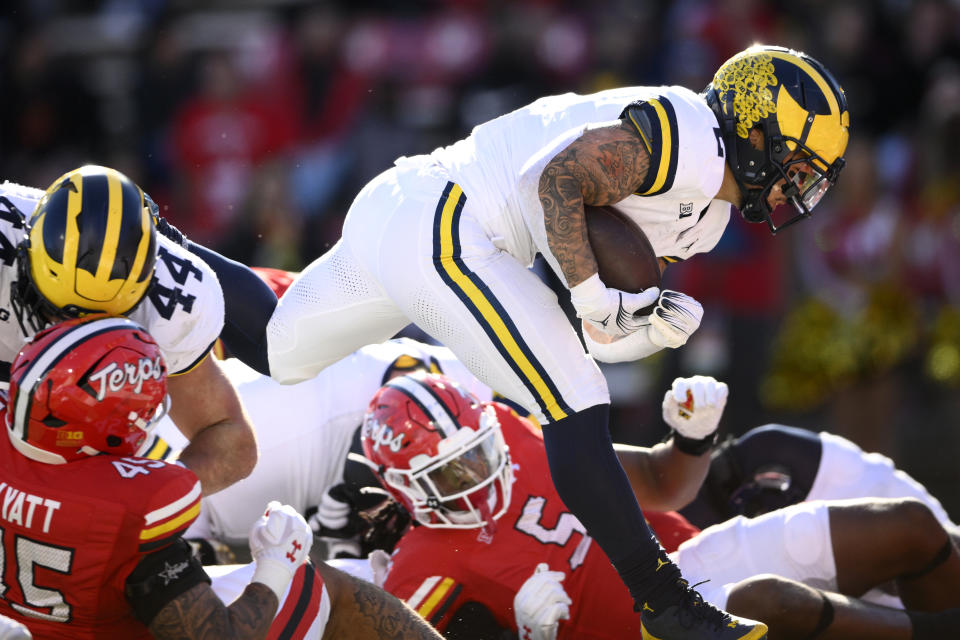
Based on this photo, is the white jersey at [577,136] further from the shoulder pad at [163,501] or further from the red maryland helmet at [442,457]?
the shoulder pad at [163,501]

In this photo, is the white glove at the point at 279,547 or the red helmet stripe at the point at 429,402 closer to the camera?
the white glove at the point at 279,547

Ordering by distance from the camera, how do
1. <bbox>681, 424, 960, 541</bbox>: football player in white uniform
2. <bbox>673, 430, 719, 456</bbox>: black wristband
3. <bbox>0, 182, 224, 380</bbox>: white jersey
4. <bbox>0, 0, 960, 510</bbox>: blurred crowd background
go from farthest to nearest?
<bbox>0, 0, 960, 510</bbox>: blurred crowd background < <bbox>681, 424, 960, 541</bbox>: football player in white uniform < <bbox>673, 430, 719, 456</bbox>: black wristband < <bbox>0, 182, 224, 380</bbox>: white jersey

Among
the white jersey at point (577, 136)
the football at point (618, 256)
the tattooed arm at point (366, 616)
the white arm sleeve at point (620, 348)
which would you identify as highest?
the white jersey at point (577, 136)

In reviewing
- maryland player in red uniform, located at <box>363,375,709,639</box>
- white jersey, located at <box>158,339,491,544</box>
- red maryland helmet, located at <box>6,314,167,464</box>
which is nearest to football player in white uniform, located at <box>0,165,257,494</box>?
red maryland helmet, located at <box>6,314,167,464</box>

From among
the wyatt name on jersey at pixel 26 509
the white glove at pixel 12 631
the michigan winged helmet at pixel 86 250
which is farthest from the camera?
the michigan winged helmet at pixel 86 250

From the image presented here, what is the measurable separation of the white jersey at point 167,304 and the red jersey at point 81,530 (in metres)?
0.48

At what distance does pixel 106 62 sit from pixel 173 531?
8.20 meters

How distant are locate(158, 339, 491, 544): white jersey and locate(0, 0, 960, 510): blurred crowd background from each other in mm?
2986

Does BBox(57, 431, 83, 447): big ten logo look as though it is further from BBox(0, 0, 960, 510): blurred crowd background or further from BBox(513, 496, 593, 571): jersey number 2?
BBox(0, 0, 960, 510): blurred crowd background

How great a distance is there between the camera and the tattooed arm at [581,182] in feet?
9.85

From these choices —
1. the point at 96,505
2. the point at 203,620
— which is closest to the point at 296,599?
the point at 203,620

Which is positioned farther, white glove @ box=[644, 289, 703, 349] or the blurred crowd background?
the blurred crowd background

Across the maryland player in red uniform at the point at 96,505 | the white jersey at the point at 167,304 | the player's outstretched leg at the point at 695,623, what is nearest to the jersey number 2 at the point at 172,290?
the white jersey at the point at 167,304

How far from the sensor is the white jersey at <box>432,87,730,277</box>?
3.08 metres
